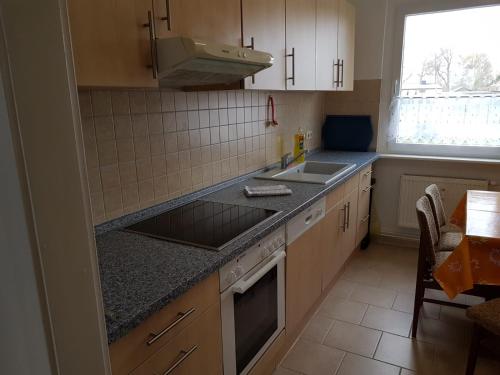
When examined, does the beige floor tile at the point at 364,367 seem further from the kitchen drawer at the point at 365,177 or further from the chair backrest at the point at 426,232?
the kitchen drawer at the point at 365,177

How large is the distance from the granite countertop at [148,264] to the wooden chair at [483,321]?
869 mm

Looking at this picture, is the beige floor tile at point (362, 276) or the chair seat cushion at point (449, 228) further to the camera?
the beige floor tile at point (362, 276)

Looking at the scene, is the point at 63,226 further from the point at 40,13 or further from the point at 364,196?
the point at 364,196

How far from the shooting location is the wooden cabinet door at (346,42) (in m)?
2.86

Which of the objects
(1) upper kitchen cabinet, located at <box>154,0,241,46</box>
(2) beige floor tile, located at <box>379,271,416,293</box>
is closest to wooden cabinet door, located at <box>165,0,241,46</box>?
(1) upper kitchen cabinet, located at <box>154,0,241,46</box>

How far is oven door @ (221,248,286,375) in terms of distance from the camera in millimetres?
1390

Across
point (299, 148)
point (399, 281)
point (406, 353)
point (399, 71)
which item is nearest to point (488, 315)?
point (406, 353)

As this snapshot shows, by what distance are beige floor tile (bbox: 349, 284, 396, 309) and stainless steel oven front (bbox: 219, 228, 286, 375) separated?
970 mm

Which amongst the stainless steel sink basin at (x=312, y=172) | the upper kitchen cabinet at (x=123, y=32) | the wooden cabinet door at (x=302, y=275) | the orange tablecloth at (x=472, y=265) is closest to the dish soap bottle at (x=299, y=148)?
the stainless steel sink basin at (x=312, y=172)

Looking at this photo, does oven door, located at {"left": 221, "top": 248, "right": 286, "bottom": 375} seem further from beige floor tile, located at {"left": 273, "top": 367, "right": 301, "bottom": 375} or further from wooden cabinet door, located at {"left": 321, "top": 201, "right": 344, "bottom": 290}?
wooden cabinet door, located at {"left": 321, "top": 201, "right": 344, "bottom": 290}

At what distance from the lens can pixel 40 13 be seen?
17.1 inches

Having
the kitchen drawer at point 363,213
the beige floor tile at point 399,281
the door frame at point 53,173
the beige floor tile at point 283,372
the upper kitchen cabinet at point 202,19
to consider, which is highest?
the upper kitchen cabinet at point 202,19

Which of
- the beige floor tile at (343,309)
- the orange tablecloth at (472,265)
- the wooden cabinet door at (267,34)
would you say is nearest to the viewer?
the orange tablecloth at (472,265)

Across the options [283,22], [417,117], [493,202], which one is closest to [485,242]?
[493,202]
